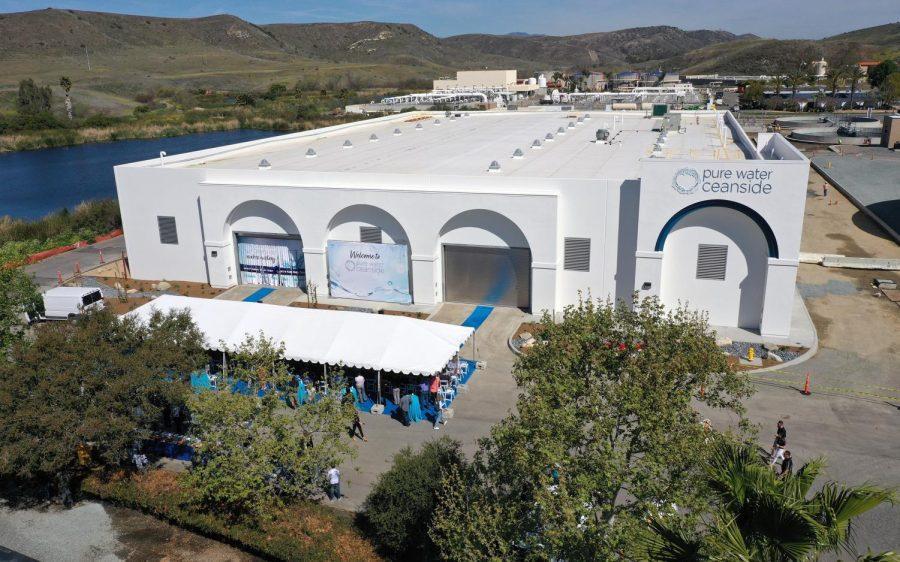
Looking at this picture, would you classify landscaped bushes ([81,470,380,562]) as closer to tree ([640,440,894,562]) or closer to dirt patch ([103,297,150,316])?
tree ([640,440,894,562])

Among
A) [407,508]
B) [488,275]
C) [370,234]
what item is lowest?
[407,508]

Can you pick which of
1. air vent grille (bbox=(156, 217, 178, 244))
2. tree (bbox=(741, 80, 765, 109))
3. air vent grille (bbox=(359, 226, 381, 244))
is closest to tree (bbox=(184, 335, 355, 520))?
air vent grille (bbox=(359, 226, 381, 244))

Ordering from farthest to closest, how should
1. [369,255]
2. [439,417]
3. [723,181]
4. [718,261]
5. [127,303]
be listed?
[127,303]
[369,255]
[718,261]
[723,181]
[439,417]

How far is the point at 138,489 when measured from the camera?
15922mm

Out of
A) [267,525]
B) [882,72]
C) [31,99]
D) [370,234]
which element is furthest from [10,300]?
[882,72]

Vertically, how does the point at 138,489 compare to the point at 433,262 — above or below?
below

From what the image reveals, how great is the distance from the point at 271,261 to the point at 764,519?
82.9ft

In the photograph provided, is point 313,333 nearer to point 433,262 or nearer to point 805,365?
point 433,262

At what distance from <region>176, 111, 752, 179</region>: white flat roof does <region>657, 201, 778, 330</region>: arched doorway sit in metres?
3.58

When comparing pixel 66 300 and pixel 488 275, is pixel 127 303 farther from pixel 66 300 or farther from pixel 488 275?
pixel 488 275

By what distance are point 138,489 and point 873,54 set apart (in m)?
220

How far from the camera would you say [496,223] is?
2642 cm

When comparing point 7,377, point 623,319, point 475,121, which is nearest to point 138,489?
point 7,377

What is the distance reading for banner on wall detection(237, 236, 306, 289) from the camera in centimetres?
2975
